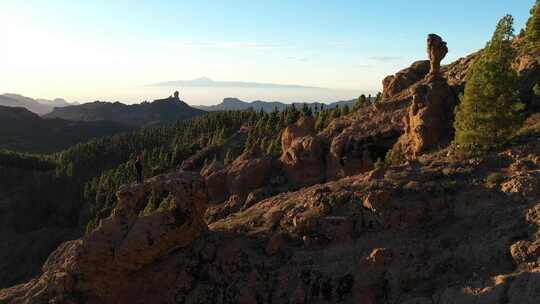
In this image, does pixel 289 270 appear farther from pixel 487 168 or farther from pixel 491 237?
pixel 487 168

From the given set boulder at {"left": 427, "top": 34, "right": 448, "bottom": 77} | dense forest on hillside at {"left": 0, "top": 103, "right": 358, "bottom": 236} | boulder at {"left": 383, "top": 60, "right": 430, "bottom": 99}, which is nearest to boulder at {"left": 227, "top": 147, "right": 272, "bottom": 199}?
dense forest on hillside at {"left": 0, "top": 103, "right": 358, "bottom": 236}

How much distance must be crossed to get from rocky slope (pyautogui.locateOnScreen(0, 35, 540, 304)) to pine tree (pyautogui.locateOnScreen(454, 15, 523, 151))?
194 centimetres

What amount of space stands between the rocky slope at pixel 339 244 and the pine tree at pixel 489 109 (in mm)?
1943

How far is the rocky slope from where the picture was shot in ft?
94.4

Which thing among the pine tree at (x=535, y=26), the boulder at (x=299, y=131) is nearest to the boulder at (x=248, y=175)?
the boulder at (x=299, y=131)

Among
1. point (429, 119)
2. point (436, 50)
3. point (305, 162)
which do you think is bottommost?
point (305, 162)

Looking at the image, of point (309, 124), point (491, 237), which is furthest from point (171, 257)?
point (309, 124)

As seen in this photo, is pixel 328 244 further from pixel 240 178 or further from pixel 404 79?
pixel 404 79

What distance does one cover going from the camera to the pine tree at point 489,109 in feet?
135

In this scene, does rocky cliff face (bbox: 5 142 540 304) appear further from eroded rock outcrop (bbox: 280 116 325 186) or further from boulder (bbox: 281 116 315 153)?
boulder (bbox: 281 116 315 153)

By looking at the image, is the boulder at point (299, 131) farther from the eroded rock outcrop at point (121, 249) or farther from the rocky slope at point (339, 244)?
the eroded rock outcrop at point (121, 249)

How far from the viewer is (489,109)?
138 ft

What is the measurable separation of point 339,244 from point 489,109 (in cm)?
2058

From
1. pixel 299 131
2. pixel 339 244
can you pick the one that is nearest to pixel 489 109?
pixel 339 244
